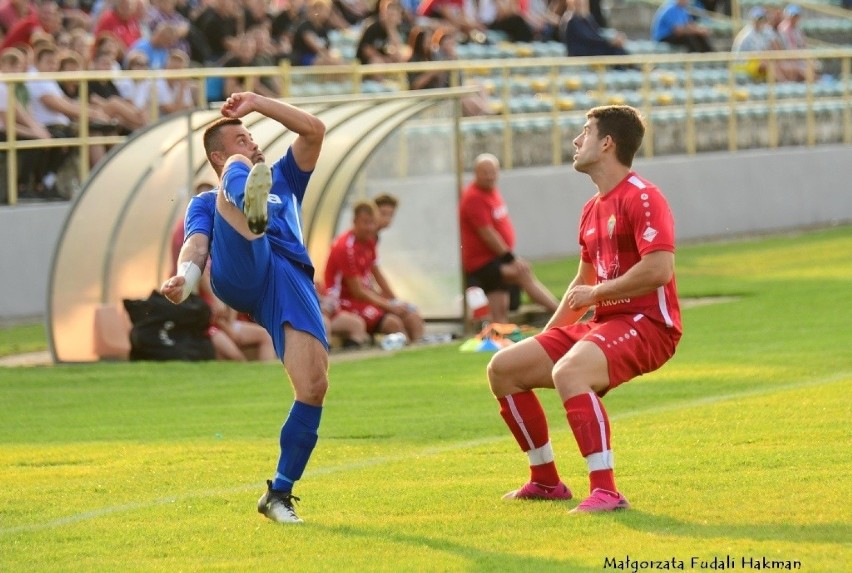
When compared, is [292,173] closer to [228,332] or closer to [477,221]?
[228,332]

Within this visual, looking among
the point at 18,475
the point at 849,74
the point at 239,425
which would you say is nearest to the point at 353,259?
the point at 239,425

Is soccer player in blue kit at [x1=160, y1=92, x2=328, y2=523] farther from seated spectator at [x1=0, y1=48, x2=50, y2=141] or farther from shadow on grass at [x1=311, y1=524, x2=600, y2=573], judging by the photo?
seated spectator at [x1=0, y1=48, x2=50, y2=141]

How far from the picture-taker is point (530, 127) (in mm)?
26359

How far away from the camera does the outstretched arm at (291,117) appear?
25.3 feet

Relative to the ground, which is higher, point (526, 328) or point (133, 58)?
point (133, 58)

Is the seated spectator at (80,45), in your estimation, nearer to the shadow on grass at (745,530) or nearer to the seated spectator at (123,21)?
the seated spectator at (123,21)

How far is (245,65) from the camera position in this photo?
22359mm

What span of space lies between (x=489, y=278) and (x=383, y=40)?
7625 mm

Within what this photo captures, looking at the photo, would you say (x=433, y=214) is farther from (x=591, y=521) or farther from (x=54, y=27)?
(x=591, y=521)

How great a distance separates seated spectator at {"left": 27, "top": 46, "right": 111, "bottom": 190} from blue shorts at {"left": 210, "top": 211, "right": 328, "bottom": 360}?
12.1 meters

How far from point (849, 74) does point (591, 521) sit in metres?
26.6

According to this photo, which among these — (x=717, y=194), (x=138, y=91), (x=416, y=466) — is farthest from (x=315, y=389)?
(x=717, y=194)

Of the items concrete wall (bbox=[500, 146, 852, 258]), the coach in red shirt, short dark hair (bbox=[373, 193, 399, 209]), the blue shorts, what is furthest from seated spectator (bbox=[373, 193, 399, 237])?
the blue shorts

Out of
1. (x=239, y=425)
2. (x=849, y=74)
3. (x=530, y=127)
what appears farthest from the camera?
(x=849, y=74)
